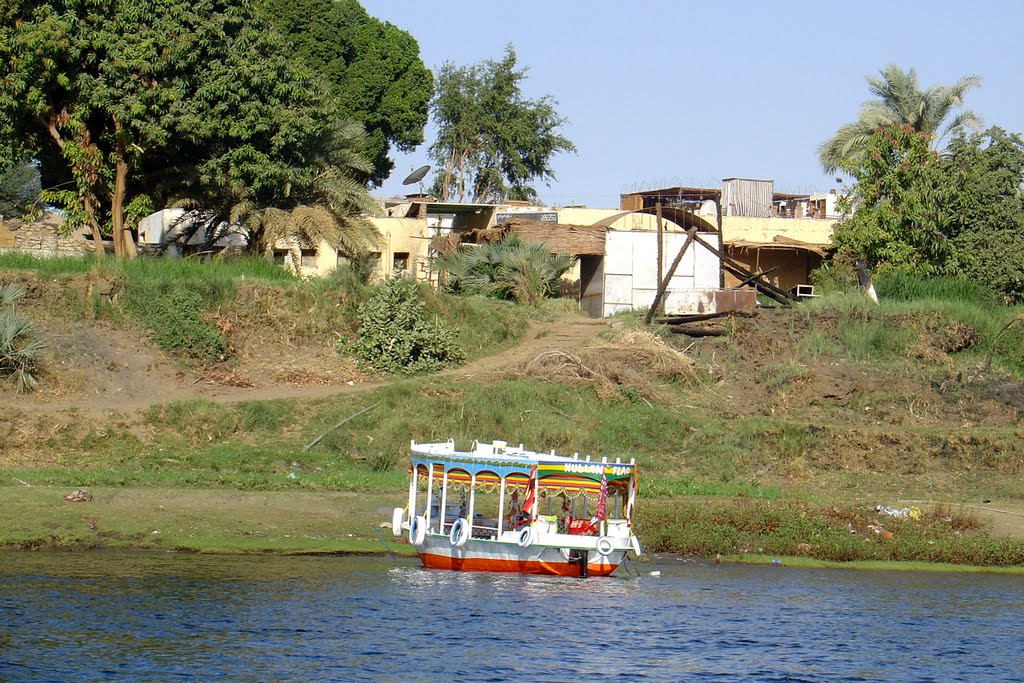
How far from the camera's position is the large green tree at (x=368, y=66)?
5619cm

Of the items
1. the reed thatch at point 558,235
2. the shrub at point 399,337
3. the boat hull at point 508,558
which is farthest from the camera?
the reed thatch at point 558,235

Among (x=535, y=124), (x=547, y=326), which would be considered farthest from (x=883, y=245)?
(x=535, y=124)

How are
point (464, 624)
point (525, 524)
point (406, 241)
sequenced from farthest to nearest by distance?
1. point (406, 241)
2. point (525, 524)
3. point (464, 624)

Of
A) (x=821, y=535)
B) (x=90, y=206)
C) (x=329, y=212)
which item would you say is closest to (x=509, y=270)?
(x=329, y=212)

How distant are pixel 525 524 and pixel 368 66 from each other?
42.2 m

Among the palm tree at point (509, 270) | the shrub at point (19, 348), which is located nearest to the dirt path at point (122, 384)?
the shrub at point (19, 348)

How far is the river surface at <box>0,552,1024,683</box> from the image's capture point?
1409 centimetres

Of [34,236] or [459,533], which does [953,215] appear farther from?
[34,236]

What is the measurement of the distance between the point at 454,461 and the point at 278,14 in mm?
40740

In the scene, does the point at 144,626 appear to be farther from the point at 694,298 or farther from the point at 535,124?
the point at 535,124

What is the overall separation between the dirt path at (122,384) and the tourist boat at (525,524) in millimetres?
9394

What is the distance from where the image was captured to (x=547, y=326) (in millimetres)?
35219

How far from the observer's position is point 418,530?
19.1 m

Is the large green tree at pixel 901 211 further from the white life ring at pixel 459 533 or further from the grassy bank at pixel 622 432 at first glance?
the white life ring at pixel 459 533
